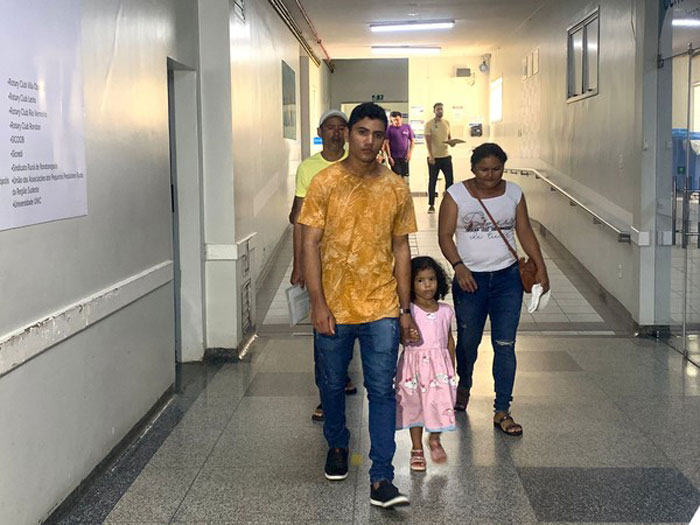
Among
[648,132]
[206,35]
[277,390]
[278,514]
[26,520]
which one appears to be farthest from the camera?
[648,132]

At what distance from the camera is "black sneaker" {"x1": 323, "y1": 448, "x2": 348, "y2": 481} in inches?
148

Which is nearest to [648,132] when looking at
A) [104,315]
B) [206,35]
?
[206,35]

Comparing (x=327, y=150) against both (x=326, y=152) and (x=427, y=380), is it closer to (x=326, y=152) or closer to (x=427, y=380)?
(x=326, y=152)

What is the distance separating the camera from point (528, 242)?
4.39m

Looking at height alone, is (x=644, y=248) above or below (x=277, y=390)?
above

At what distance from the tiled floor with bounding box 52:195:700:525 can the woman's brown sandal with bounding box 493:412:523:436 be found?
46mm

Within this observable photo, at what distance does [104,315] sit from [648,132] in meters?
4.46

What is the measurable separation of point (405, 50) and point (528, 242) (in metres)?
11.9

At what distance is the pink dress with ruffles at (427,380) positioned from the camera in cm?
388

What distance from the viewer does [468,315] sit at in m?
4.48

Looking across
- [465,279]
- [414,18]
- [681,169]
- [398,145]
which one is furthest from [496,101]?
[465,279]

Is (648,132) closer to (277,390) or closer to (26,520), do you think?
(277,390)

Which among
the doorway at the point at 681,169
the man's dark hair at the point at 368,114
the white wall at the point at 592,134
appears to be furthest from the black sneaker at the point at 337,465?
the white wall at the point at 592,134

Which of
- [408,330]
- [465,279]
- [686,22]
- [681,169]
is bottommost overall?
[408,330]
